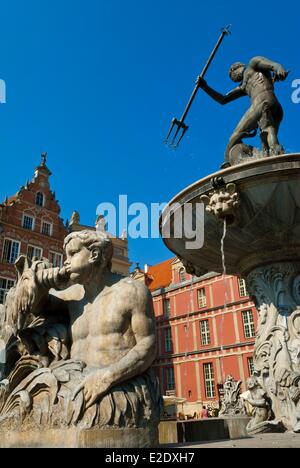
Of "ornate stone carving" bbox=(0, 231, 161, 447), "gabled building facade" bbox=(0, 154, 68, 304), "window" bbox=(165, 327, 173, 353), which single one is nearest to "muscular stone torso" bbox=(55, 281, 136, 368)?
"ornate stone carving" bbox=(0, 231, 161, 447)

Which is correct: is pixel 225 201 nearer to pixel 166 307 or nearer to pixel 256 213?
pixel 256 213

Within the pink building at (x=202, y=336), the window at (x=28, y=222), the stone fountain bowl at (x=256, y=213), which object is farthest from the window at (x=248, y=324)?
the stone fountain bowl at (x=256, y=213)

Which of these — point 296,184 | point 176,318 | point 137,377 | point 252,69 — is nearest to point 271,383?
point 296,184

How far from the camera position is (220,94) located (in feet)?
23.5

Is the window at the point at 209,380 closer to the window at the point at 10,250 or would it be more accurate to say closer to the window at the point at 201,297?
the window at the point at 201,297

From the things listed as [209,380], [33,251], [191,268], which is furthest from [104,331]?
[209,380]

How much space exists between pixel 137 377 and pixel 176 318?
30.8 meters

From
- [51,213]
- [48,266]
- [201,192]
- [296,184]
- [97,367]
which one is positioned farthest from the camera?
[51,213]

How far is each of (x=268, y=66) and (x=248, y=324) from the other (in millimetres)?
23537

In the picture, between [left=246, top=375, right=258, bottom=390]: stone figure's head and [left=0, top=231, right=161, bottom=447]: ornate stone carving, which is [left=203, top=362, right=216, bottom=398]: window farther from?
[left=0, top=231, right=161, bottom=447]: ornate stone carving

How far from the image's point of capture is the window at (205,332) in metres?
29.7

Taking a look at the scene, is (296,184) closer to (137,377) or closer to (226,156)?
(226,156)

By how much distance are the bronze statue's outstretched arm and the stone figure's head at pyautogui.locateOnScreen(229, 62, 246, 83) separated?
15 centimetres
